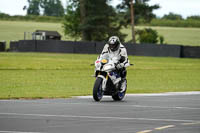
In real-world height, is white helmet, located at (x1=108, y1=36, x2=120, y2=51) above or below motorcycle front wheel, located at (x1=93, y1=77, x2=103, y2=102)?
above

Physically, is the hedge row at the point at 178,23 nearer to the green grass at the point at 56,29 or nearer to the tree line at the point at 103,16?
the green grass at the point at 56,29

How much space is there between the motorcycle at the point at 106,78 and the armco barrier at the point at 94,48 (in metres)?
41.6

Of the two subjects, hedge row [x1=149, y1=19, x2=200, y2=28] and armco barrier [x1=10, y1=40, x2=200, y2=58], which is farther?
hedge row [x1=149, y1=19, x2=200, y2=28]

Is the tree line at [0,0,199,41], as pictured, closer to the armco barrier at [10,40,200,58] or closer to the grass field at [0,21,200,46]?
the grass field at [0,21,200,46]

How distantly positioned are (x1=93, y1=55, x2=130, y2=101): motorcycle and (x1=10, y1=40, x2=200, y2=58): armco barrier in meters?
41.6

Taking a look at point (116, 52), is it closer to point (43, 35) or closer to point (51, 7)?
point (43, 35)

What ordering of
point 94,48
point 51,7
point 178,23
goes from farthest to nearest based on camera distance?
1. point 51,7
2. point 178,23
3. point 94,48

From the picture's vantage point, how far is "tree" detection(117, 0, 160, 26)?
253 feet

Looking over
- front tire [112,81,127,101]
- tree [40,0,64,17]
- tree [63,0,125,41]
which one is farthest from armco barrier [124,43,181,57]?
tree [40,0,64,17]

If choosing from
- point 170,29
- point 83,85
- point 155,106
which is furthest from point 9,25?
point 155,106

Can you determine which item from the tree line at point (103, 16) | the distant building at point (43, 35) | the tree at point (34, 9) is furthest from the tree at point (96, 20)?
the tree at point (34, 9)

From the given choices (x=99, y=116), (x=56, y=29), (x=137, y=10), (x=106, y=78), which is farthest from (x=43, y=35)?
(x=99, y=116)

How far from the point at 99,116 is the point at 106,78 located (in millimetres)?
3339

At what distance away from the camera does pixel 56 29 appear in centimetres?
10662
